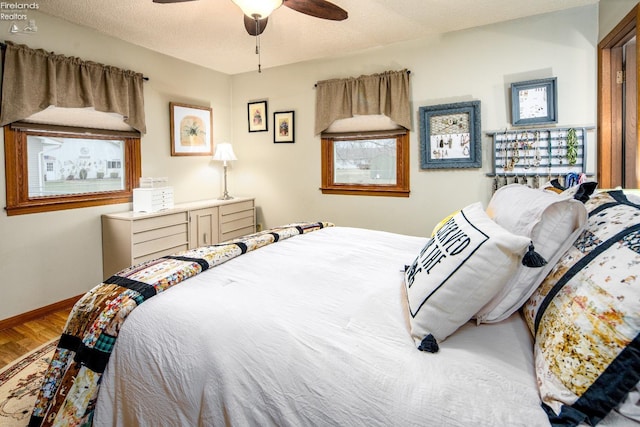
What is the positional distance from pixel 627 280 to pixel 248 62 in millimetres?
4338

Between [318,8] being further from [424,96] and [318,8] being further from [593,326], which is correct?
[593,326]

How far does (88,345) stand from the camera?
1266mm

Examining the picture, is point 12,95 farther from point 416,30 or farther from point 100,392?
point 416,30

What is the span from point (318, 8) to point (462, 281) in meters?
2.12

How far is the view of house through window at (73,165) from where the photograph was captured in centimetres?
302

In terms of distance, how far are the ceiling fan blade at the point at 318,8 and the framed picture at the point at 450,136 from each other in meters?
1.52

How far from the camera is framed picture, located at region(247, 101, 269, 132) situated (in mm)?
4676

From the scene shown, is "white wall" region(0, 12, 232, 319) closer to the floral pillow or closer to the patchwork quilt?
the patchwork quilt

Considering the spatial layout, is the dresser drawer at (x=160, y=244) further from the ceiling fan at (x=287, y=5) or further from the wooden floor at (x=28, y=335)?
the ceiling fan at (x=287, y=5)

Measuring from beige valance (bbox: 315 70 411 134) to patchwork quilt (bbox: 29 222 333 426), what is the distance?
2898 millimetres

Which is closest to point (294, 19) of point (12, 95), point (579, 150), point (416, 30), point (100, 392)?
point (416, 30)

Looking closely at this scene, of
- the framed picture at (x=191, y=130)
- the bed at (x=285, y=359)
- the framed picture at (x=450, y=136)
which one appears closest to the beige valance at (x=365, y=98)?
the framed picture at (x=450, y=136)

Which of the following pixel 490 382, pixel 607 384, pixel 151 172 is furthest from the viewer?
pixel 151 172

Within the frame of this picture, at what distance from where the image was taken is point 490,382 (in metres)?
0.84
